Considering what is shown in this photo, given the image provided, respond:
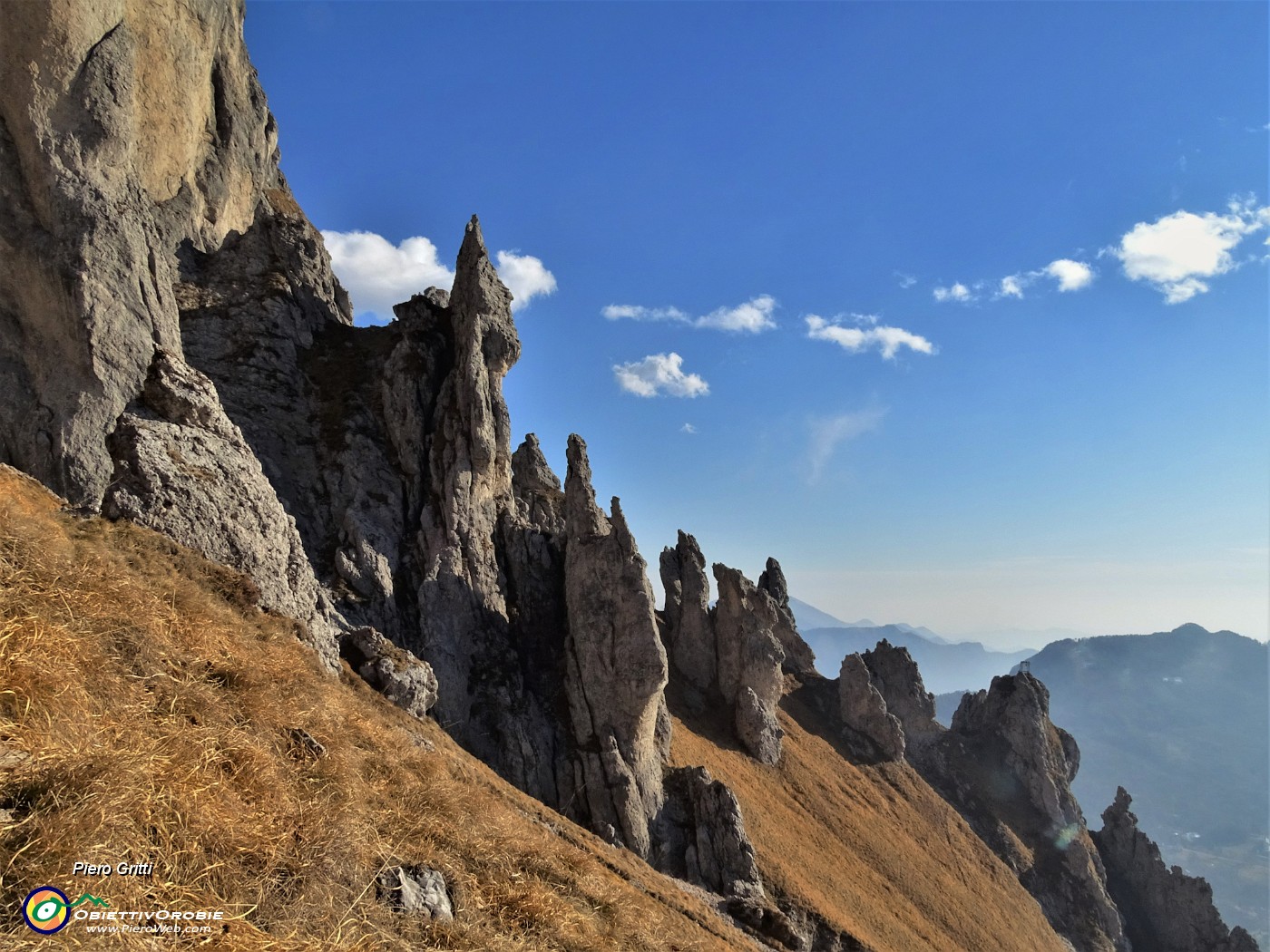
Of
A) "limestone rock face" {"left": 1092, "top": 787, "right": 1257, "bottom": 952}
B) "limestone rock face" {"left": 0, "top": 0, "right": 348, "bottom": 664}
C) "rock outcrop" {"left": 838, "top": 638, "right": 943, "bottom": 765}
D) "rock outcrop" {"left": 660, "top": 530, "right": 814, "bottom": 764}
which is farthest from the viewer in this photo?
"rock outcrop" {"left": 838, "top": 638, "right": 943, "bottom": 765}

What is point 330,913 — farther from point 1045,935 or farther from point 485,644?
point 1045,935

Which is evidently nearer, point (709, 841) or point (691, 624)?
point (709, 841)

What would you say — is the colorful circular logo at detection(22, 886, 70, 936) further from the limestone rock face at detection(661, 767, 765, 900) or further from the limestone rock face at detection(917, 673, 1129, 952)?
the limestone rock face at detection(917, 673, 1129, 952)

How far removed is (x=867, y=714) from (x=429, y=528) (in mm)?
44746

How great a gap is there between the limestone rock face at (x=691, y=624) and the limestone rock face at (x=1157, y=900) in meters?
40.6

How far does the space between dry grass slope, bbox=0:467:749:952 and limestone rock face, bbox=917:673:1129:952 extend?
5994 cm

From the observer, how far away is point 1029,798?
204ft

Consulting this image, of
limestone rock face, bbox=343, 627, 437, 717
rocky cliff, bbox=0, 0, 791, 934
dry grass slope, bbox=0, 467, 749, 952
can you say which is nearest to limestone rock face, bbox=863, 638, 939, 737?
rocky cliff, bbox=0, 0, 791, 934

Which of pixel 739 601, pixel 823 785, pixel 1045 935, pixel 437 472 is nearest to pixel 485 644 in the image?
pixel 437 472

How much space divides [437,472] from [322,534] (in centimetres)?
789

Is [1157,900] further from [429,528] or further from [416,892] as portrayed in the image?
[416,892]

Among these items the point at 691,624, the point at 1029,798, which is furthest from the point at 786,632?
the point at 1029,798

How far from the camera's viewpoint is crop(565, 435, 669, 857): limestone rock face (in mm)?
35656

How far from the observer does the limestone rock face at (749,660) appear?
5003cm
